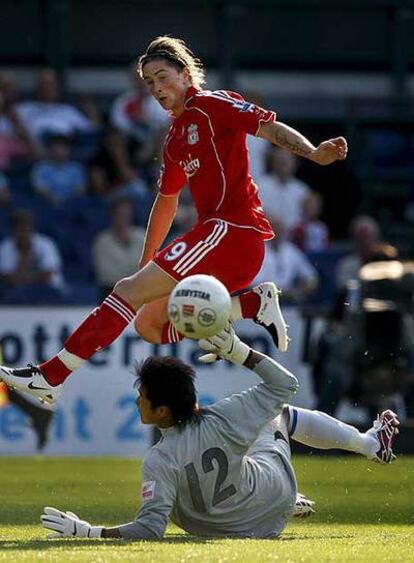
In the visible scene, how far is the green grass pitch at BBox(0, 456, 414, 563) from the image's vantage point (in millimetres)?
7121

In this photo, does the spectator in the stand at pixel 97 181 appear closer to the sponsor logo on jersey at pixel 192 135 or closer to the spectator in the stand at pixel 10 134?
the spectator in the stand at pixel 10 134

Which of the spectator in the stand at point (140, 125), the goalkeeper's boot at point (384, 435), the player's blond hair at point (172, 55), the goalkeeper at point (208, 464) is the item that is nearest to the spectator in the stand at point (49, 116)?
the spectator in the stand at point (140, 125)

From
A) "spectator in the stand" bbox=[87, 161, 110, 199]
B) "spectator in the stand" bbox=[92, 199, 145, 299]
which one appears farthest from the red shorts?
"spectator in the stand" bbox=[87, 161, 110, 199]

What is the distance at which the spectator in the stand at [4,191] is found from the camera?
17.2 metres

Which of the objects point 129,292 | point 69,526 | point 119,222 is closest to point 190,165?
point 129,292

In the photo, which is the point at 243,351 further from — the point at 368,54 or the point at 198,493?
the point at 368,54

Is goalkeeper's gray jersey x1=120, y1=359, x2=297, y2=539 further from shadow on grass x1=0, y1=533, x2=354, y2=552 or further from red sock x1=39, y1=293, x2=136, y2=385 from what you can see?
red sock x1=39, y1=293, x2=136, y2=385

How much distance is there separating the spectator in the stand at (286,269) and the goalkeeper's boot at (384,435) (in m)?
7.13

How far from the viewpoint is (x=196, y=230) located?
9.09 meters

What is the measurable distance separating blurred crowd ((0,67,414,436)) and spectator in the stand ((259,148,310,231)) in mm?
11

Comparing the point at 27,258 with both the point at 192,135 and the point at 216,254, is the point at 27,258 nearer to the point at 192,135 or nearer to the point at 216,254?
the point at 192,135

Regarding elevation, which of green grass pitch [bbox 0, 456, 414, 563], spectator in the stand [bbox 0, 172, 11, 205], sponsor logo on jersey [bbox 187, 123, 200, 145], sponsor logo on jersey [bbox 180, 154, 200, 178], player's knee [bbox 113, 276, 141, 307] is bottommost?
green grass pitch [bbox 0, 456, 414, 563]

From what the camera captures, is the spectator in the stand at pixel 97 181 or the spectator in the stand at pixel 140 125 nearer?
the spectator in the stand at pixel 97 181

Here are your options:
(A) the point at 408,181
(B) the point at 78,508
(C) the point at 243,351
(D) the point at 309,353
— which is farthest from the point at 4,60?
(C) the point at 243,351
